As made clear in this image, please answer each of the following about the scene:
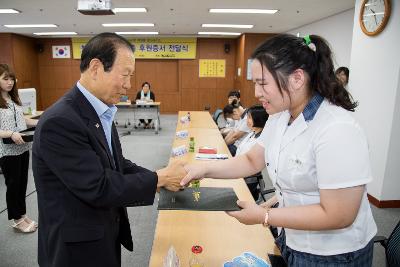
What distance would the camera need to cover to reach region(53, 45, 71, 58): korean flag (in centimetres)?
1127

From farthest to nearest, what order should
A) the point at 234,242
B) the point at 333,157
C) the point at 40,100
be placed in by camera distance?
the point at 40,100
the point at 234,242
the point at 333,157

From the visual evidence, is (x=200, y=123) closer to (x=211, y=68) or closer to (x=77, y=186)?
(x=77, y=186)

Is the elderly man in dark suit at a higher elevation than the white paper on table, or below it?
higher

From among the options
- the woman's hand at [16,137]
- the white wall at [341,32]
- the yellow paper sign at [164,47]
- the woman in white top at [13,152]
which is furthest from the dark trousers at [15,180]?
the yellow paper sign at [164,47]

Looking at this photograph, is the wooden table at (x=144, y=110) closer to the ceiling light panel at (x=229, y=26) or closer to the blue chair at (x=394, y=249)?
the ceiling light panel at (x=229, y=26)

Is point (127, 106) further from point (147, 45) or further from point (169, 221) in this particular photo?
point (169, 221)

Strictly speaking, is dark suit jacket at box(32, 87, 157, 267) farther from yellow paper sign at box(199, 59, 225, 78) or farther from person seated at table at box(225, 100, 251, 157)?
yellow paper sign at box(199, 59, 225, 78)

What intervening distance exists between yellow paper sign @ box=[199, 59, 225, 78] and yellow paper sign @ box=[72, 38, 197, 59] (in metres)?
0.51

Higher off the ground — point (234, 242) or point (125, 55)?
point (125, 55)

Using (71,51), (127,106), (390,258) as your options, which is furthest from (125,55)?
(71,51)

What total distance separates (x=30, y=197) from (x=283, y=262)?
11.6 ft

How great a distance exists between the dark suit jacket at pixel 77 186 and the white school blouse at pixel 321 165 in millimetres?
531

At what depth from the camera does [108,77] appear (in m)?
1.19

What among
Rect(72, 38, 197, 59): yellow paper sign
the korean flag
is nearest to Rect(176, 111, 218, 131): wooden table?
Rect(72, 38, 197, 59): yellow paper sign
